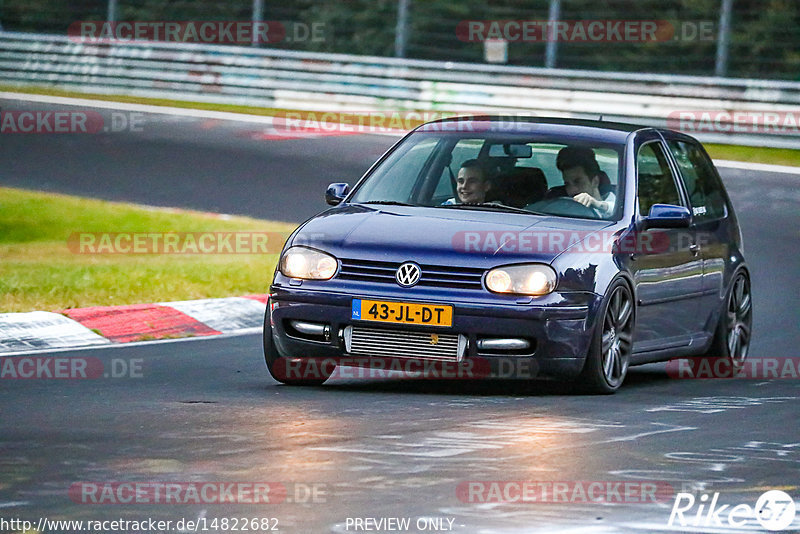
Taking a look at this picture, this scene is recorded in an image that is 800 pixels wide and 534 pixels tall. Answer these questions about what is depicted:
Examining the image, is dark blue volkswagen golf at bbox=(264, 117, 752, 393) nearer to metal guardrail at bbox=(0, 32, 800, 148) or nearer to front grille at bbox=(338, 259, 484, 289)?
front grille at bbox=(338, 259, 484, 289)

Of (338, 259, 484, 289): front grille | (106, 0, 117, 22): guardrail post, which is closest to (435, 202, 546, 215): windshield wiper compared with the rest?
(338, 259, 484, 289): front grille

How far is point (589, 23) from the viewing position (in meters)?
27.9

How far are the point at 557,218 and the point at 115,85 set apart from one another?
2273cm

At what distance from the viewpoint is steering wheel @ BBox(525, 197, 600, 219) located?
31.5 ft

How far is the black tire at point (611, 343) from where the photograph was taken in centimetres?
903

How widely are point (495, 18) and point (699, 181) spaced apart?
66.9 ft

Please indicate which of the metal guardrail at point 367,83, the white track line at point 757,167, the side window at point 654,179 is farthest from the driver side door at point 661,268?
the metal guardrail at point 367,83

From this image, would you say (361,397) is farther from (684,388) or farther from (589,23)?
(589,23)

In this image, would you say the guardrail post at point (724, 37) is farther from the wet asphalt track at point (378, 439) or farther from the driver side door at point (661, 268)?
the driver side door at point (661, 268)

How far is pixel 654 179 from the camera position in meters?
10.3

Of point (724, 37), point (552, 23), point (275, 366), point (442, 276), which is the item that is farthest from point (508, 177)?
point (552, 23)

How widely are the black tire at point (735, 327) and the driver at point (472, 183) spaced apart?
1.98 meters

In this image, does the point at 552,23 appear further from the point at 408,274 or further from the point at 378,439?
the point at 378,439

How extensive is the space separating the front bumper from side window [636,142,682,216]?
1.25 m
